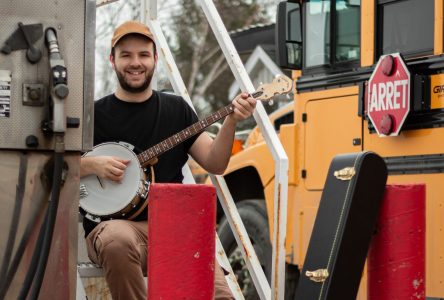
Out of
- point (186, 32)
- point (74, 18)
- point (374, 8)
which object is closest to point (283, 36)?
point (374, 8)

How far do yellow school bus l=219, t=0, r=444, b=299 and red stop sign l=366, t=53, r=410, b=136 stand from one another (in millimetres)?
48

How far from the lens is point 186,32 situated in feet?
104

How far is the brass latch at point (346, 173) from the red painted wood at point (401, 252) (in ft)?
0.69

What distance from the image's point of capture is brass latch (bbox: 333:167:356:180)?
4270 millimetres

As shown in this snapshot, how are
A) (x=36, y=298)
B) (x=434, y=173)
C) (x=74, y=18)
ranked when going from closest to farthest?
1. (x=36, y=298)
2. (x=74, y=18)
3. (x=434, y=173)

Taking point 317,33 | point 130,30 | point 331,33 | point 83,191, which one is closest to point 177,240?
point 83,191

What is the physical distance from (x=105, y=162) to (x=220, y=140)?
58cm

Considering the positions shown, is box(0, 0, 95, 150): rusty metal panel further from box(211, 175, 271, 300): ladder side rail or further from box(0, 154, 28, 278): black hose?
box(211, 175, 271, 300): ladder side rail

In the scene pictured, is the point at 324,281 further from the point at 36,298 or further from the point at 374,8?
the point at 374,8

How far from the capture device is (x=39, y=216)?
347 centimetres

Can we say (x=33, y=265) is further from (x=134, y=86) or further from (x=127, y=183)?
(x=134, y=86)

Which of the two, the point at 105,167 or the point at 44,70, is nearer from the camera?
the point at 44,70

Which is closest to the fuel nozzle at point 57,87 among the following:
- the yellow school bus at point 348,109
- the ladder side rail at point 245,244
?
the ladder side rail at point 245,244

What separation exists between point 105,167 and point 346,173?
1.31m
